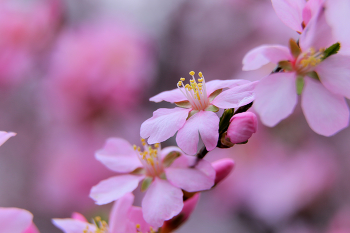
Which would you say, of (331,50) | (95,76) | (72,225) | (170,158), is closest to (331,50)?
(331,50)

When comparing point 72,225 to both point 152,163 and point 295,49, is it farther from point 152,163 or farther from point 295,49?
point 295,49

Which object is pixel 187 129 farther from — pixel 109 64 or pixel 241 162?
pixel 241 162

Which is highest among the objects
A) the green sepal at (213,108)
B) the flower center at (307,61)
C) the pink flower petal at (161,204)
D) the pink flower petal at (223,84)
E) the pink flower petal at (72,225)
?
the flower center at (307,61)

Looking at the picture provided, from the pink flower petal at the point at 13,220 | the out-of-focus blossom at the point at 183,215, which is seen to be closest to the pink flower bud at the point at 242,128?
the out-of-focus blossom at the point at 183,215

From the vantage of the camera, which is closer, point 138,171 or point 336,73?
point 336,73

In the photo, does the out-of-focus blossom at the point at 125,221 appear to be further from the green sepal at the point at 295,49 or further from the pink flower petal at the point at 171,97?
the green sepal at the point at 295,49

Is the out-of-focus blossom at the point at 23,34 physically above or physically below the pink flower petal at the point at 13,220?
above

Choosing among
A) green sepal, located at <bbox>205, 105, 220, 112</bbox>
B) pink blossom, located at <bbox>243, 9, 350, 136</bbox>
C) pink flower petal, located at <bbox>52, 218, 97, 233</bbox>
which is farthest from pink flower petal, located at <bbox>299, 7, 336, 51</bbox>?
pink flower petal, located at <bbox>52, 218, 97, 233</bbox>
